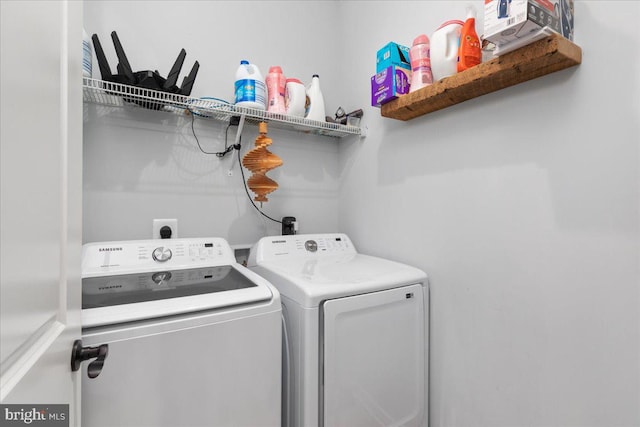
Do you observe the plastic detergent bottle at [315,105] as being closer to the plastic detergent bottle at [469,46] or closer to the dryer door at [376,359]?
the plastic detergent bottle at [469,46]

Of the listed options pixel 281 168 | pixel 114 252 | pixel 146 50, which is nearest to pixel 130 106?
pixel 146 50

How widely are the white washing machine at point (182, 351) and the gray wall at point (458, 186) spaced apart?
0.73 m

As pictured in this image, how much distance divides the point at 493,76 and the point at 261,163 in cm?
112

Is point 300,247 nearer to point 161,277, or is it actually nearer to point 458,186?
point 161,277

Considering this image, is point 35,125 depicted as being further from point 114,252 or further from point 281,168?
point 281,168

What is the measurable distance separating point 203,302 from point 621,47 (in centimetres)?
153

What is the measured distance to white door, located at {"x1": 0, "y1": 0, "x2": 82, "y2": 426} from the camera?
0.36 metres

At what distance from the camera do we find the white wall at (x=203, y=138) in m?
1.53

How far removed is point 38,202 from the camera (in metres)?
0.44

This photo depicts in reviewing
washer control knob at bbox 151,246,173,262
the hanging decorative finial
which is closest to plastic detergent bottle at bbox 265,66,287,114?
the hanging decorative finial

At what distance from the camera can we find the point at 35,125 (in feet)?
1.42

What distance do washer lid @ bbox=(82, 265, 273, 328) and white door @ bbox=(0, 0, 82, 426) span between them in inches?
9.6

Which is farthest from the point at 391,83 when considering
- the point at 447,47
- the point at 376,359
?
the point at 376,359

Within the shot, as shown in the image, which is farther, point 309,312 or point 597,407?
point 309,312
